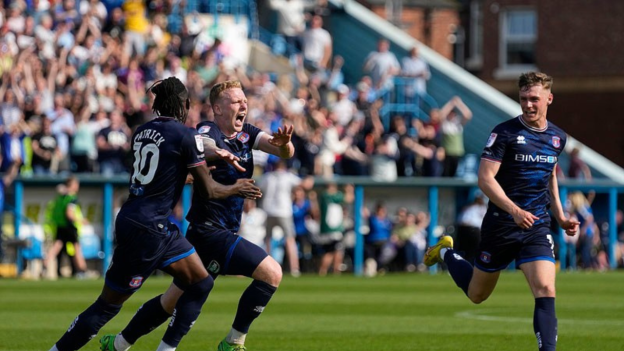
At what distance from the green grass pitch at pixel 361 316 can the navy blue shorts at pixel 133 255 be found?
114 inches

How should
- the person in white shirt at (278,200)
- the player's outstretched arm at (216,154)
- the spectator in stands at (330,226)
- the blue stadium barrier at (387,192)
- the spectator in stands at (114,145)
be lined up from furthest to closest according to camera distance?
the spectator in stands at (330,226) < the blue stadium barrier at (387,192) < the spectator in stands at (114,145) < the person in white shirt at (278,200) < the player's outstretched arm at (216,154)

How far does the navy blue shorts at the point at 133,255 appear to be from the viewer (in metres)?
9.77

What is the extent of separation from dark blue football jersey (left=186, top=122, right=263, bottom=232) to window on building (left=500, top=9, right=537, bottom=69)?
3715 centimetres

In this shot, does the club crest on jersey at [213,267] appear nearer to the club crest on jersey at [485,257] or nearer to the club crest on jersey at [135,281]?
the club crest on jersey at [135,281]

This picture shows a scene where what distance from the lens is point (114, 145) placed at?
27625 mm

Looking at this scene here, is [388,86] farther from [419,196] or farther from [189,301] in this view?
[189,301]

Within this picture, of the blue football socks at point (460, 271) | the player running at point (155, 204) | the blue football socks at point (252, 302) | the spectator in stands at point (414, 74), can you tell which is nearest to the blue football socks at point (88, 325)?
the player running at point (155, 204)

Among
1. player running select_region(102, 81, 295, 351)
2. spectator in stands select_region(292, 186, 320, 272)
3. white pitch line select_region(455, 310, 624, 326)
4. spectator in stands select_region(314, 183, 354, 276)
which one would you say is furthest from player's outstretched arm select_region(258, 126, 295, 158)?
spectator in stands select_region(292, 186, 320, 272)

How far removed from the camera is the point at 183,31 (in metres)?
31.6

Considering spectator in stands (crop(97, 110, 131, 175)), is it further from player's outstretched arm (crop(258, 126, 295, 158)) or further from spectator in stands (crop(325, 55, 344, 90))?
player's outstretched arm (crop(258, 126, 295, 158))

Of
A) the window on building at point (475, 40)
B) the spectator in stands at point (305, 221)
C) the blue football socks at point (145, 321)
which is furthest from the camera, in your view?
the window on building at point (475, 40)

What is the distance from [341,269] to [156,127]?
20097 millimetres

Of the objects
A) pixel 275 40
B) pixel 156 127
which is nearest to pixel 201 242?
pixel 156 127

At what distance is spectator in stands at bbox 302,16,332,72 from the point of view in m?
34.2
